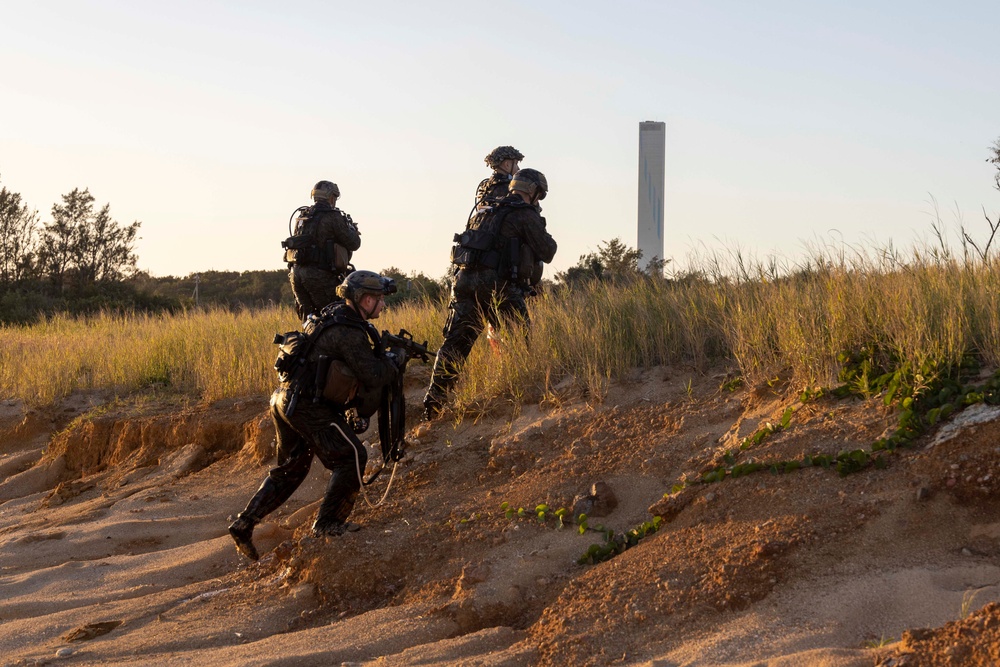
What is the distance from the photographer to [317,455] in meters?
6.23

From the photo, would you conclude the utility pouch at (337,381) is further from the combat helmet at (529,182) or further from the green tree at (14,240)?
the green tree at (14,240)

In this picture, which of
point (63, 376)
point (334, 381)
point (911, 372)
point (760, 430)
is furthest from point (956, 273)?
point (63, 376)

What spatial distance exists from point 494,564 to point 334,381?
1422mm

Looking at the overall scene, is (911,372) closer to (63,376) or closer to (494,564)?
(494,564)

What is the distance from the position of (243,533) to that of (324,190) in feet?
15.5

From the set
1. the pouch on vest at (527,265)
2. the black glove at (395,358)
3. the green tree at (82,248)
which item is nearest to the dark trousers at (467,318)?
the pouch on vest at (527,265)

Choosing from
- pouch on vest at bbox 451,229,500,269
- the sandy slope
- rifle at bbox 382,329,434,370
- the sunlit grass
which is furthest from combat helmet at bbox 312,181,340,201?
rifle at bbox 382,329,434,370

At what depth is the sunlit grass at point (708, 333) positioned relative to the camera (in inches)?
234

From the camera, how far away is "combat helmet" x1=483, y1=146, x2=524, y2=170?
874 cm

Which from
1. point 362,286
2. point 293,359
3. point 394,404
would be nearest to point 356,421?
point 394,404

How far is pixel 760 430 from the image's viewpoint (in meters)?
5.92

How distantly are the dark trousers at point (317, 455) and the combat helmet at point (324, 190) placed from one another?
14.4 ft

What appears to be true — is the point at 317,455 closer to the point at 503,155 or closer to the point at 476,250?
the point at 476,250

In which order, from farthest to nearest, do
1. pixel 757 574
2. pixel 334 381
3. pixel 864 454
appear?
1. pixel 334 381
2. pixel 864 454
3. pixel 757 574
